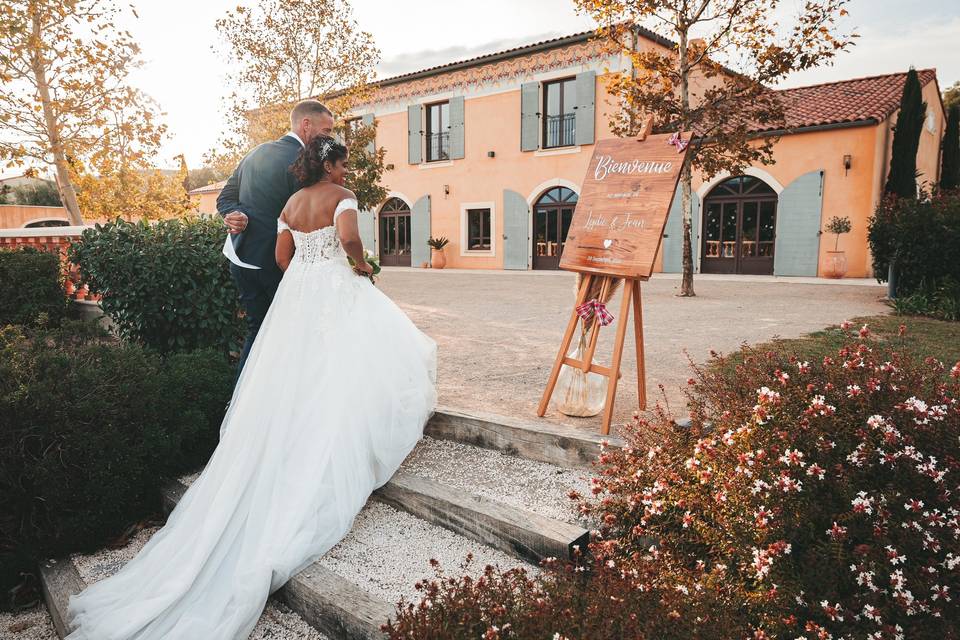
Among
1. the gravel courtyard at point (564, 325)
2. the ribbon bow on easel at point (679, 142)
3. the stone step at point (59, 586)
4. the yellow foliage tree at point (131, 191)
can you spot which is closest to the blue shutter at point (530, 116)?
the gravel courtyard at point (564, 325)

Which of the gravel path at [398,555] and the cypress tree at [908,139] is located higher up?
the cypress tree at [908,139]

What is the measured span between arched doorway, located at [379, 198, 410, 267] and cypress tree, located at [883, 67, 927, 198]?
14.9 m

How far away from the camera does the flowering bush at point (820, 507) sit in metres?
1.70

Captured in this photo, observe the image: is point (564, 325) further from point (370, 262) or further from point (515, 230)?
point (515, 230)

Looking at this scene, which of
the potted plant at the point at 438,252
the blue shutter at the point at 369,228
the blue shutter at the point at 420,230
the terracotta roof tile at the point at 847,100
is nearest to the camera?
the terracotta roof tile at the point at 847,100

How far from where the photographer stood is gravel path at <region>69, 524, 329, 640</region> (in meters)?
2.32

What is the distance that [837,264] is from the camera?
14.2 meters

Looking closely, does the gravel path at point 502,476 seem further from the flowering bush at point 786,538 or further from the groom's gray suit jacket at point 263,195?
the groom's gray suit jacket at point 263,195

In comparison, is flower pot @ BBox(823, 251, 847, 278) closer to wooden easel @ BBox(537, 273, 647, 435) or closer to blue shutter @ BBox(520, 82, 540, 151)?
blue shutter @ BBox(520, 82, 540, 151)

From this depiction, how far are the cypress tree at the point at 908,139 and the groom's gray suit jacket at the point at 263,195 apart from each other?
582 inches

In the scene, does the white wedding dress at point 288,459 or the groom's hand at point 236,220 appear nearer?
the white wedding dress at point 288,459

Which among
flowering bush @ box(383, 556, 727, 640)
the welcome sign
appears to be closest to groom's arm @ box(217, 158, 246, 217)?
the welcome sign

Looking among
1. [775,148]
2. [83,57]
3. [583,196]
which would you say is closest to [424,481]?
[583,196]

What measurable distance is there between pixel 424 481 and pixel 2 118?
407 inches
